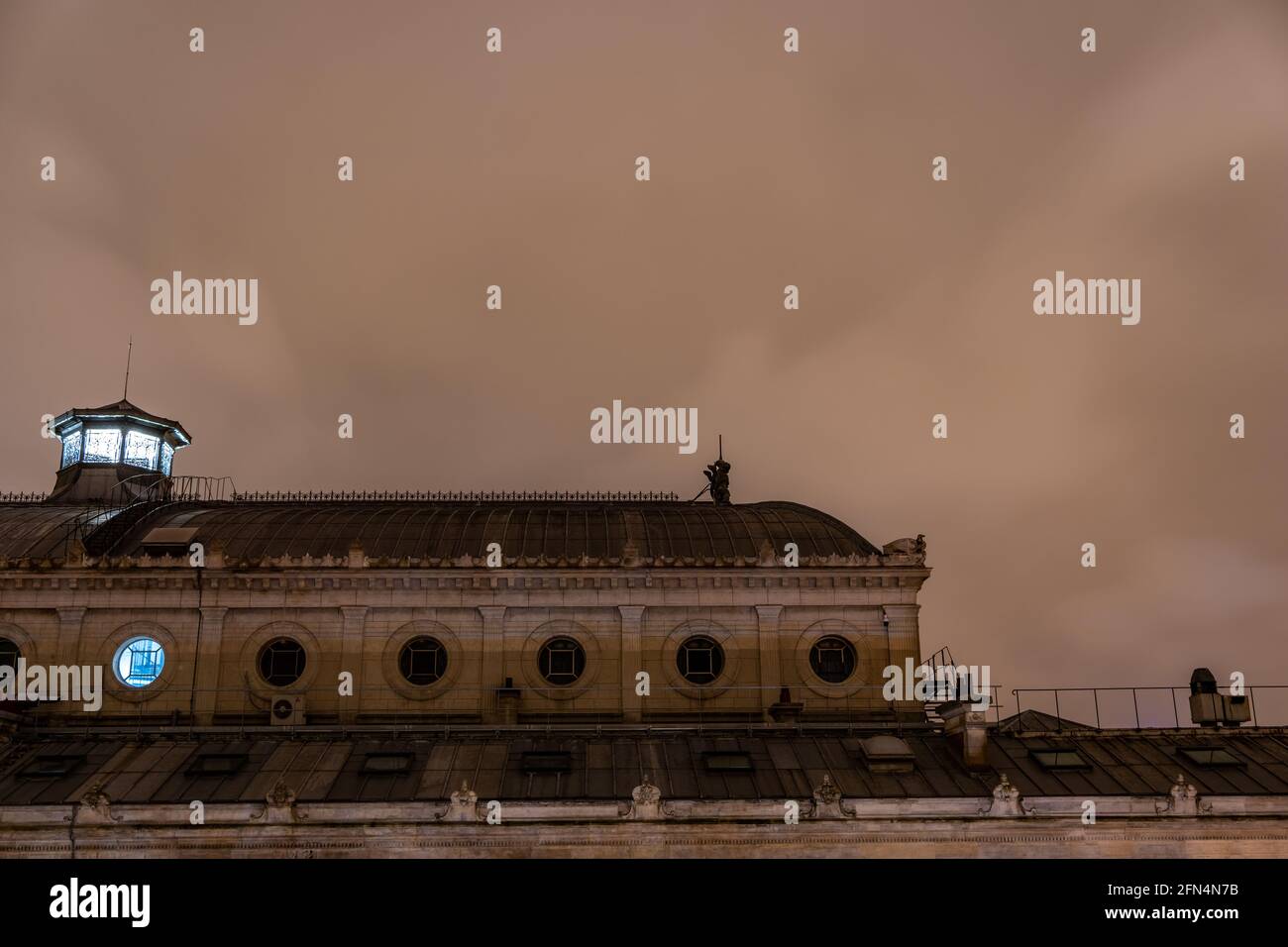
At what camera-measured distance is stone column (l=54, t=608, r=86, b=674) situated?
49281 millimetres

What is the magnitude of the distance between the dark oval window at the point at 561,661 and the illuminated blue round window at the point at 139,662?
17.4 meters

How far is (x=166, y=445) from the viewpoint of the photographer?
73.8m

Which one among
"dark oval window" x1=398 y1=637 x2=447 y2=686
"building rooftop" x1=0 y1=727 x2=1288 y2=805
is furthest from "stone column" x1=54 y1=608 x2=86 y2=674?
"dark oval window" x1=398 y1=637 x2=447 y2=686

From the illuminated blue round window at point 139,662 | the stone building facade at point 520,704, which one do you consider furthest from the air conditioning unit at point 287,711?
the illuminated blue round window at point 139,662

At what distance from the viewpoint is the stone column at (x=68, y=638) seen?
49281 millimetres

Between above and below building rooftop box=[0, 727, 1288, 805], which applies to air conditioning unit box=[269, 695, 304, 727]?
above

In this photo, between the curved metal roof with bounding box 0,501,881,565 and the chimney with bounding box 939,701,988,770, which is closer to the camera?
the chimney with bounding box 939,701,988,770

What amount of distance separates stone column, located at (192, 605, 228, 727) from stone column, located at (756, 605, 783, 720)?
2466cm

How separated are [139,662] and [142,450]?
26.2 m

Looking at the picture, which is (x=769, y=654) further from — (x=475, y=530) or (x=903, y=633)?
(x=475, y=530)

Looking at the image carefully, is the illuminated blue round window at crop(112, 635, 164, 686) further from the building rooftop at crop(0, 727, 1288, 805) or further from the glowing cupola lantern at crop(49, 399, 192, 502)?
the glowing cupola lantern at crop(49, 399, 192, 502)

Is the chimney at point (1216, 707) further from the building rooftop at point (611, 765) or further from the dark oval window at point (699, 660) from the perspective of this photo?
the dark oval window at point (699, 660)

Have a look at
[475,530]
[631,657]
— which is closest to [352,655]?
[475,530]
